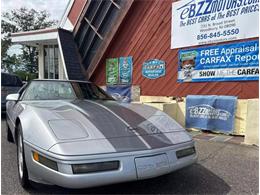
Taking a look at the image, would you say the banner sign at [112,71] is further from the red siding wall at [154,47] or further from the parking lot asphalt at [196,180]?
the parking lot asphalt at [196,180]

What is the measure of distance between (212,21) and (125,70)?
3.84 m

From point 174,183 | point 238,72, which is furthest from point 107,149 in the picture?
point 238,72

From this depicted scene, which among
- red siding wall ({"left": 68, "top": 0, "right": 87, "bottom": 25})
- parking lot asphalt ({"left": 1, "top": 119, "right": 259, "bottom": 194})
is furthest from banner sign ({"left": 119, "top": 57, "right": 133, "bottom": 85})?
parking lot asphalt ({"left": 1, "top": 119, "right": 259, "bottom": 194})

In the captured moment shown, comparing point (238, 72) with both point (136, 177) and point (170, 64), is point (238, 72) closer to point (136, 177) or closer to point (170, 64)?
point (170, 64)

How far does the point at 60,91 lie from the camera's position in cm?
412

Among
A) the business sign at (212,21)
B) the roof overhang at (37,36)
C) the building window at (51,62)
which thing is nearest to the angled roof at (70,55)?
the roof overhang at (37,36)

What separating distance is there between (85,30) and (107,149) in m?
9.97

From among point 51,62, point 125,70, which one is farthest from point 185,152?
point 51,62

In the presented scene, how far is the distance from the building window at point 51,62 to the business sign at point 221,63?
8.21m

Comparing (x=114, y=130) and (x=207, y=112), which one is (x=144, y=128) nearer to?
(x=114, y=130)

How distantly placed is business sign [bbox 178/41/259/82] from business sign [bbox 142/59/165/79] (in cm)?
76

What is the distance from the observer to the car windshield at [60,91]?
4.05m

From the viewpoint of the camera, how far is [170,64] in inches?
327

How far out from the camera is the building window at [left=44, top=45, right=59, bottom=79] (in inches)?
555
